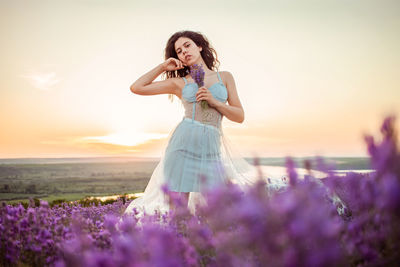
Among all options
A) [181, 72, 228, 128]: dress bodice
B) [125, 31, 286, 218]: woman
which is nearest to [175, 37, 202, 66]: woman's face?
[125, 31, 286, 218]: woman

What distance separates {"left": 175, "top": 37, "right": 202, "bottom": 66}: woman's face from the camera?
4.15 m

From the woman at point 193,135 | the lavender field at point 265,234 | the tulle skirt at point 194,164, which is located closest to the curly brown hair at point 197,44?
the woman at point 193,135

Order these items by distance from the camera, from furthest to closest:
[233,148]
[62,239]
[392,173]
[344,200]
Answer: [233,148] < [344,200] < [62,239] < [392,173]

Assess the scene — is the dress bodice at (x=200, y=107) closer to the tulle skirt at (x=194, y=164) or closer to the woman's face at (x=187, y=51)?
the tulle skirt at (x=194, y=164)

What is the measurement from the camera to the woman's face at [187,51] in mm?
4148

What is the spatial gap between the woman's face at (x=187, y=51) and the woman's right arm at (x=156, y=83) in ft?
0.40

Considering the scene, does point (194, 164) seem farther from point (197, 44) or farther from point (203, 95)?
point (197, 44)

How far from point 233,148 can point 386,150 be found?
3.03m

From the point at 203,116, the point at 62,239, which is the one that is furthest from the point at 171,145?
the point at 62,239

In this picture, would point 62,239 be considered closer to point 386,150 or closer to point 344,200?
point 386,150

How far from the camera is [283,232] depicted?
0.91 m

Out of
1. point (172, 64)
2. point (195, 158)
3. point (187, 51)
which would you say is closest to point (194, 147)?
point (195, 158)

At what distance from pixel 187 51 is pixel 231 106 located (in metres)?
1.07

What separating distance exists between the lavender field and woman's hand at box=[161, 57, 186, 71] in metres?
2.60
